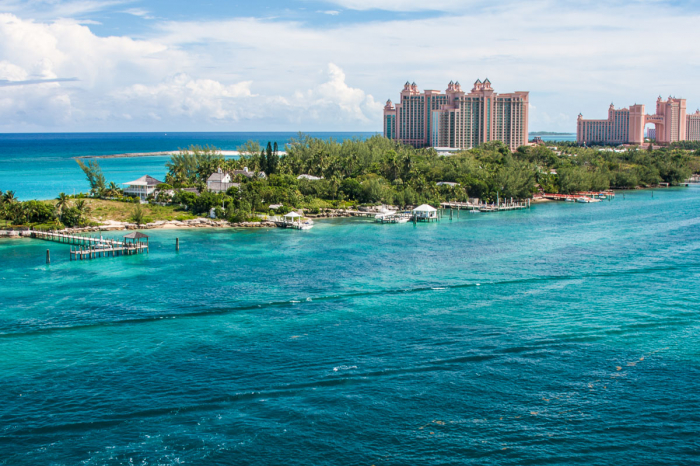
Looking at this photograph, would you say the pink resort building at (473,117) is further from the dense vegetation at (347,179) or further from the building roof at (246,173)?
the building roof at (246,173)

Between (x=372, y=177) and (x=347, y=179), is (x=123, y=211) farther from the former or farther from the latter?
(x=372, y=177)

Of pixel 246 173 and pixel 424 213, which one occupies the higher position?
pixel 246 173

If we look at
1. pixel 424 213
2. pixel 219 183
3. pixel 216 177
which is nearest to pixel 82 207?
pixel 219 183

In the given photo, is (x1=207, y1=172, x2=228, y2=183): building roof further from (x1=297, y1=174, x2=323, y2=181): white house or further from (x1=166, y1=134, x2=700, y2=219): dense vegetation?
(x1=297, y1=174, x2=323, y2=181): white house

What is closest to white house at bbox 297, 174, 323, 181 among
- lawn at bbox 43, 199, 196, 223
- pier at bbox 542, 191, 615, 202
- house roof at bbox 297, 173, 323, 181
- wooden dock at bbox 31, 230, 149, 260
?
house roof at bbox 297, 173, 323, 181

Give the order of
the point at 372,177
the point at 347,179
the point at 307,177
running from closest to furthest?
the point at 347,179 → the point at 307,177 → the point at 372,177

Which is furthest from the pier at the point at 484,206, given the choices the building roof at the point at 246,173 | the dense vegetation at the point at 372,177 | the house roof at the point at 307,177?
the building roof at the point at 246,173

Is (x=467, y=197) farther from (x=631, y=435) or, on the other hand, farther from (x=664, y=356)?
(x=631, y=435)

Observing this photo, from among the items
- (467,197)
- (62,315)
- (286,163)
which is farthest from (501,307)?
(286,163)

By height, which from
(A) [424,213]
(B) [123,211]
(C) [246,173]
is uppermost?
(C) [246,173]

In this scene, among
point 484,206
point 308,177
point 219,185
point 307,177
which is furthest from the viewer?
point 308,177
